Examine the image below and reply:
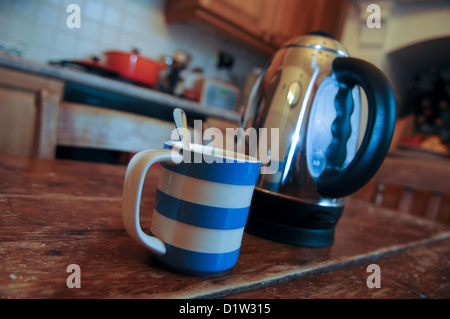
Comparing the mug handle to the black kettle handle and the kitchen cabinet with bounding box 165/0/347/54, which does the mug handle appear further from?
the kitchen cabinet with bounding box 165/0/347/54

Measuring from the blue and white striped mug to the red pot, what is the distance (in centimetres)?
145

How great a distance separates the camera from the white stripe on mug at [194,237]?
0.24 meters

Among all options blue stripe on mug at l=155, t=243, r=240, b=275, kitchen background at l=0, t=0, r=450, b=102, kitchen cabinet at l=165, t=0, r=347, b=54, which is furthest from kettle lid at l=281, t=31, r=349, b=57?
kitchen background at l=0, t=0, r=450, b=102

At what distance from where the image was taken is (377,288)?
1.00 ft

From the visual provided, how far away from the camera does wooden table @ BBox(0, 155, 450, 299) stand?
214 mm

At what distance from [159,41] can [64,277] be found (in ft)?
6.53

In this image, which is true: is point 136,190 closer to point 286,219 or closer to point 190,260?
point 190,260

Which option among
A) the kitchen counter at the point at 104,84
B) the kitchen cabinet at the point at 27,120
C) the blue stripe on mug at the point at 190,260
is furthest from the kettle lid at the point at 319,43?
the kitchen counter at the point at 104,84

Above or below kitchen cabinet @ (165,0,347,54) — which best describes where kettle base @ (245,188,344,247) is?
below

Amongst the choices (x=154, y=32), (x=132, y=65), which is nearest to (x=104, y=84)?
(x=132, y=65)

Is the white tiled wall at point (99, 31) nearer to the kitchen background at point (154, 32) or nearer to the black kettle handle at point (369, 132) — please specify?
the kitchen background at point (154, 32)

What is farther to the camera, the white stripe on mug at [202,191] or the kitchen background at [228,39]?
the kitchen background at [228,39]

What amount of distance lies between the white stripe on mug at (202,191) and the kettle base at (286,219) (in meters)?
0.13
